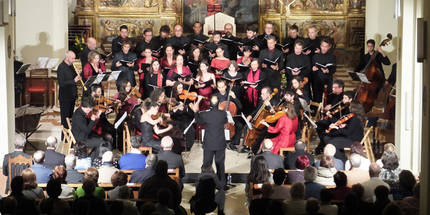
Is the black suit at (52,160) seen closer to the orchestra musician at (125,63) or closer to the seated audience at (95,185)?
the seated audience at (95,185)

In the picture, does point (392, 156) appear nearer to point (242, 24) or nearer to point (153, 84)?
point (153, 84)

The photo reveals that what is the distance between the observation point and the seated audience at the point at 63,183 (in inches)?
373

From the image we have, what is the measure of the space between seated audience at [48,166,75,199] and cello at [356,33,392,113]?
6.85 meters

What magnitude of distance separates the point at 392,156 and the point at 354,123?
7.72ft

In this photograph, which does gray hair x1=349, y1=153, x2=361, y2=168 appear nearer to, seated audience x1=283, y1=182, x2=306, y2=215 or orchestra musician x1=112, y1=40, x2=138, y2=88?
seated audience x1=283, y1=182, x2=306, y2=215

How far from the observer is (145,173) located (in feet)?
33.5

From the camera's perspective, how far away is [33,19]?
62.4ft

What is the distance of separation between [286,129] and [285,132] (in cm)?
5

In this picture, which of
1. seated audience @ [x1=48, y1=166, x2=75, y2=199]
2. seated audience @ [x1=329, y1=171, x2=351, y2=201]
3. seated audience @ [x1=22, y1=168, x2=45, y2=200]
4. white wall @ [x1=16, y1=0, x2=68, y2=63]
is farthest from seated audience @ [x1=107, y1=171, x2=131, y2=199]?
white wall @ [x1=16, y1=0, x2=68, y2=63]

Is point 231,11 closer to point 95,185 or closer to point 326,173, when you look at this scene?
point 326,173

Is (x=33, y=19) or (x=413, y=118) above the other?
(x=33, y=19)

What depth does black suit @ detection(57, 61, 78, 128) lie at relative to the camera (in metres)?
14.5

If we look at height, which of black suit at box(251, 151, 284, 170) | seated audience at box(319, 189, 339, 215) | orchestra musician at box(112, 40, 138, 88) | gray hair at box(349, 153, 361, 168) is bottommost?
seated audience at box(319, 189, 339, 215)

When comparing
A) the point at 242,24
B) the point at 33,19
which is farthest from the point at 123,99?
the point at 242,24
